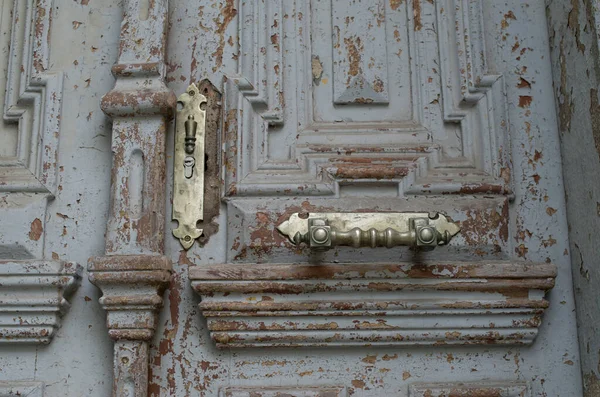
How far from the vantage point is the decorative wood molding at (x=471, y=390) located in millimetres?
1000

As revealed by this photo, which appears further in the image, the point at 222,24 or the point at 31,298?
the point at 222,24

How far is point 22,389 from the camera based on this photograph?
101cm

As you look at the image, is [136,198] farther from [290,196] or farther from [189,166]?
[290,196]

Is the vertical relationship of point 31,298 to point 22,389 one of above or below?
above

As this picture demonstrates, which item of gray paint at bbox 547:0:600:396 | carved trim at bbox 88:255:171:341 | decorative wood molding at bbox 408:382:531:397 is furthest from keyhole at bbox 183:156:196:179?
gray paint at bbox 547:0:600:396

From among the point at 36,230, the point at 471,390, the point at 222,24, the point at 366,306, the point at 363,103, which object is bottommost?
the point at 471,390

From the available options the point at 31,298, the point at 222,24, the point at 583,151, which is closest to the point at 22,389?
the point at 31,298

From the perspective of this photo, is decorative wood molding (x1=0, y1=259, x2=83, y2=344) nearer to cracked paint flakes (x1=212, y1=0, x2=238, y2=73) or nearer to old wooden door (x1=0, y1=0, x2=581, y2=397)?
old wooden door (x1=0, y1=0, x2=581, y2=397)

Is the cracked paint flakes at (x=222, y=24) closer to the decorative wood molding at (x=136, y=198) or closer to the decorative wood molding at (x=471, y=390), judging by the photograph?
the decorative wood molding at (x=136, y=198)

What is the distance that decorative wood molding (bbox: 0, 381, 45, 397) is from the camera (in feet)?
3.30

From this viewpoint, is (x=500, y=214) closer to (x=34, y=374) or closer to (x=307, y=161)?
(x=307, y=161)

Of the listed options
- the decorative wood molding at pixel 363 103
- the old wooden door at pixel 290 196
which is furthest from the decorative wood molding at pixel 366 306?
the decorative wood molding at pixel 363 103

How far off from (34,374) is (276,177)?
43 cm

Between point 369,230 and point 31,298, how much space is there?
1.53 ft
